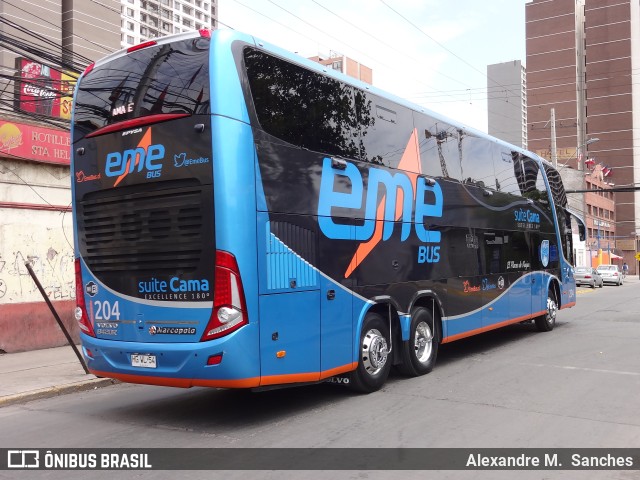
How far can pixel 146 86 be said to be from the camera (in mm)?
6434

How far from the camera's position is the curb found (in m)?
7.87

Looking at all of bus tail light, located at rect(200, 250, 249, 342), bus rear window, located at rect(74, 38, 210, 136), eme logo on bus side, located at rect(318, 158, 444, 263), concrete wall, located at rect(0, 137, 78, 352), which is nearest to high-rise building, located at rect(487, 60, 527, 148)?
concrete wall, located at rect(0, 137, 78, 352)

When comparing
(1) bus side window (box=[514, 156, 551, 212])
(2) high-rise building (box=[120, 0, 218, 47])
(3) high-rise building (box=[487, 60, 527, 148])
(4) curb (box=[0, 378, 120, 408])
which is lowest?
(4) curb (box=[0, 378, 120, 408])

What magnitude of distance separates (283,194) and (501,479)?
347cm

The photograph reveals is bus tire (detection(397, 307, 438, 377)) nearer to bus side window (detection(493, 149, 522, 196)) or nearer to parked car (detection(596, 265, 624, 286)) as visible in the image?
bus side window (detection(493, 149, 522, 196))

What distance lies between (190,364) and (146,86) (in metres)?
2.98

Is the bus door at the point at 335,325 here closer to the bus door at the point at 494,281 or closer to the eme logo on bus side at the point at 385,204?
the eme logo on bus side at the point at 385,204

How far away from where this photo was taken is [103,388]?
A: 8.97 meters

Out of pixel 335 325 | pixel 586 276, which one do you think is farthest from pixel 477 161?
pixel 586 276

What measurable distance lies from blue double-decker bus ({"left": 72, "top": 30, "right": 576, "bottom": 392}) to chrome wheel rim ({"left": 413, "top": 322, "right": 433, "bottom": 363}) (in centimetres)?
15

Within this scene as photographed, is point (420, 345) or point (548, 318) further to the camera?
point (548, 318)

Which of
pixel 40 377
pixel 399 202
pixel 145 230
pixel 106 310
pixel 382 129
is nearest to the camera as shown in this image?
pixel 145 230

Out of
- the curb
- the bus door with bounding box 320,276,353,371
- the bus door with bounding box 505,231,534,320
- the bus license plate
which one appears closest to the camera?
the bus license plate

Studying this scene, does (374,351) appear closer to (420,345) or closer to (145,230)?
(420,345)
